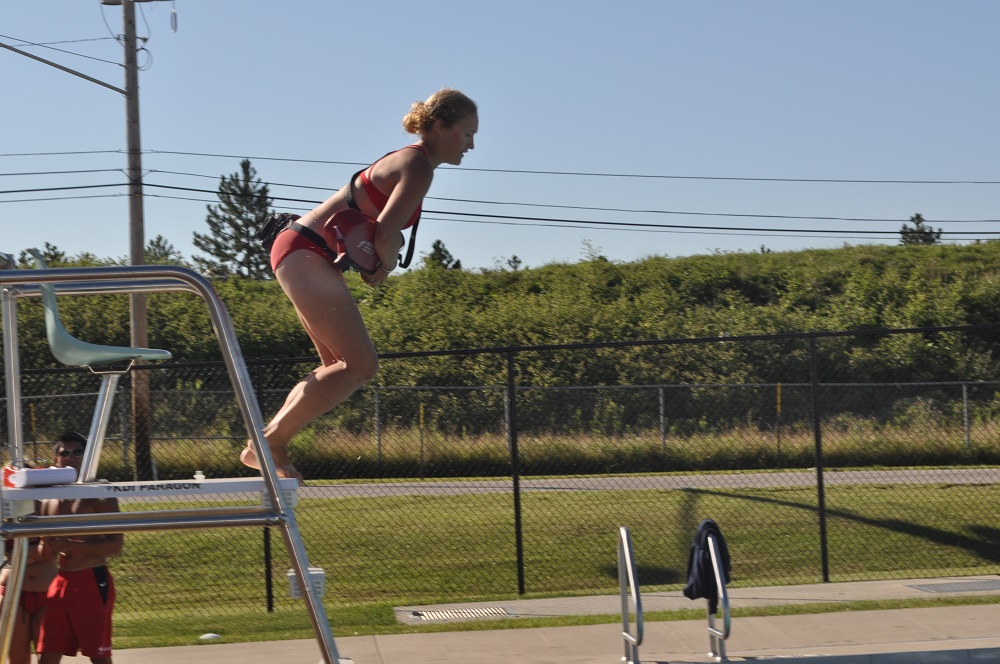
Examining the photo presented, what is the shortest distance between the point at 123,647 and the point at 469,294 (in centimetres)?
2453

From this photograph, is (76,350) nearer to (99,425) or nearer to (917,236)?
(99,425)

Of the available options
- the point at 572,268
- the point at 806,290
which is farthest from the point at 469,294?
the point at 806,290

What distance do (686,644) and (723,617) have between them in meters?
0.96

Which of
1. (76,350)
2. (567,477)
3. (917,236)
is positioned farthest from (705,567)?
(917,236)

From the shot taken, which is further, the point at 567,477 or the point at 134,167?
the point at 134,167

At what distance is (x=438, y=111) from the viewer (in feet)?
10.5

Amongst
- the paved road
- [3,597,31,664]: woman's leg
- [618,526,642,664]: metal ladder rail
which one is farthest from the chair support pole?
the paved road

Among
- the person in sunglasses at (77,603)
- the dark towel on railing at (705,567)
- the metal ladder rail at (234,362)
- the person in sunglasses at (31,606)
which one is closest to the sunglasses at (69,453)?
the person in sunglasses at (77,603)

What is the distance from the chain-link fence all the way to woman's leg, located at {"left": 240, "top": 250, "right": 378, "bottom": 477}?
5.40 metres

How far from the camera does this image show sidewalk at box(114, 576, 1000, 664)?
6562 mm

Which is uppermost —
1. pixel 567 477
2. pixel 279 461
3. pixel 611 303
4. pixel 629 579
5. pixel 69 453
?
pixel 611 303

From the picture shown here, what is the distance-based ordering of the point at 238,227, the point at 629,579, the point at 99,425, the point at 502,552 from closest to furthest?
the point at 99,425 < the point at 629,579 < the point at 502,552 < the point at 238,227

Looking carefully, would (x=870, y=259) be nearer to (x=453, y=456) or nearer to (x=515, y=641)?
(x=453, y=456)

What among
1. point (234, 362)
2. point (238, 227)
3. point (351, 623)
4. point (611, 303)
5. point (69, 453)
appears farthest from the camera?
point (238, 227)
